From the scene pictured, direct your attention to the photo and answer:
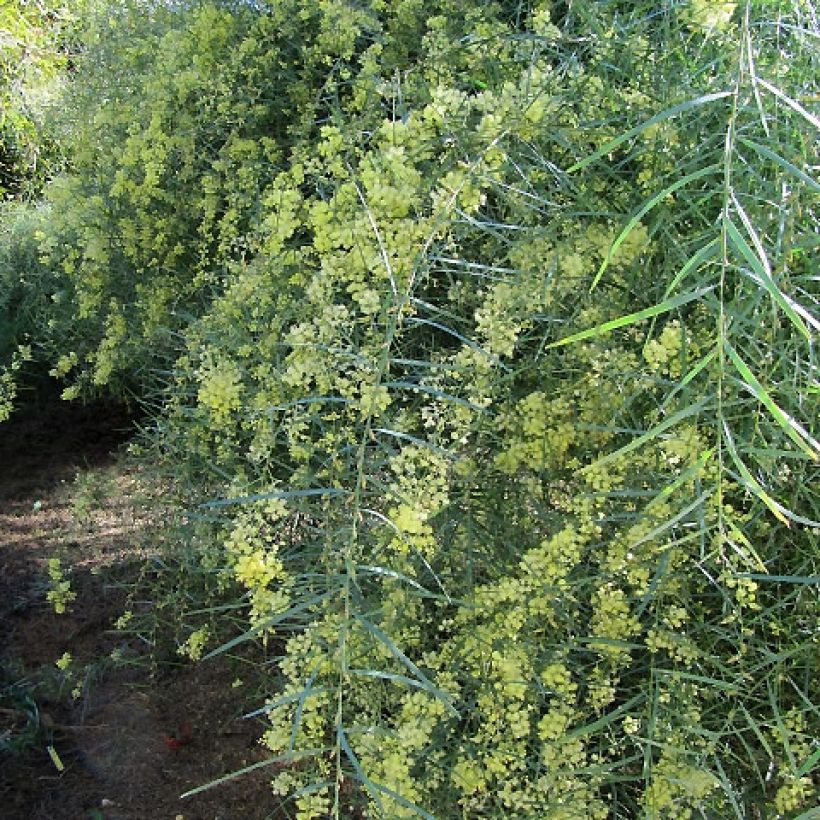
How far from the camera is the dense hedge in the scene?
122 cm

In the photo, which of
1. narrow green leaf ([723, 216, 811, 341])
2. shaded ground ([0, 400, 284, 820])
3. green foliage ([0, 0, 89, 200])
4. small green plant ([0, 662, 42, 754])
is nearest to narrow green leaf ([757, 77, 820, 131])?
narrow green leaf ([723, 216, 811, 341])

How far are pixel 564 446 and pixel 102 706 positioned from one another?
158cm

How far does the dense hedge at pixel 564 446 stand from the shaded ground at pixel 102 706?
0.80 metres

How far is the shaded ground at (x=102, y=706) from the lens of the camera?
2232mm

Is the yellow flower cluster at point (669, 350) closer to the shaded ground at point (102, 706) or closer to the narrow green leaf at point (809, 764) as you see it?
the narrow green leaf at point (809, 764)

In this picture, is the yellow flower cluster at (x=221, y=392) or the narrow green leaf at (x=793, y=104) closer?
the narrow green leaf at (x=793, y=104)

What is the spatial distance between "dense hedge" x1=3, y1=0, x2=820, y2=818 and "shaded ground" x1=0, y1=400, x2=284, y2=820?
2.62ft

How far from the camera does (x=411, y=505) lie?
1.21 metres

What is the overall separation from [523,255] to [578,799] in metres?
0.72

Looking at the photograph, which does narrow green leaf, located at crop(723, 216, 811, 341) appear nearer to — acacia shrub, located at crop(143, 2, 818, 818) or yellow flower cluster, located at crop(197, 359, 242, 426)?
acacia shrub, located at crop(143, 2, 818, 818)

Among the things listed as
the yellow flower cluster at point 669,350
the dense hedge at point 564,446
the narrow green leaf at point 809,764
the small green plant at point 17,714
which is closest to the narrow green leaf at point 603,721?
the dense hedge at point 564,446

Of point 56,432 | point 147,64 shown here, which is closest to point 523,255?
point 147,64

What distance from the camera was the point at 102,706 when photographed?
8.13 ft

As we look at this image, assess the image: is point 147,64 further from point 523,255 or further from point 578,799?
point 578,799
